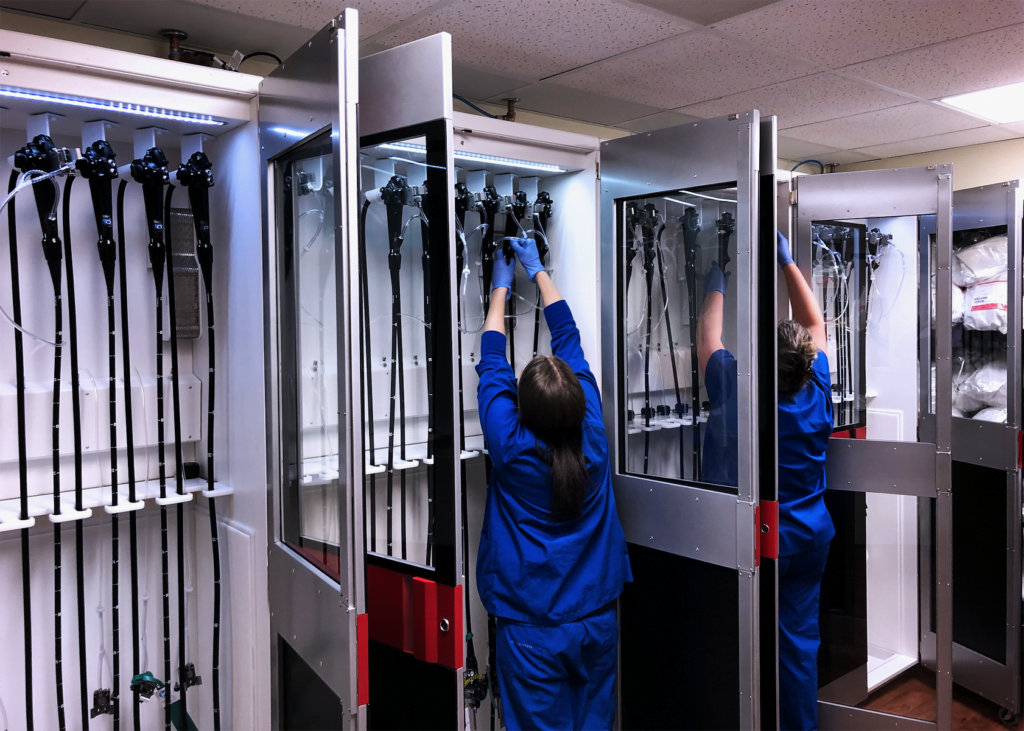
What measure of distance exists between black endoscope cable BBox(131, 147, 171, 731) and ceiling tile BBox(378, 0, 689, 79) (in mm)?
881

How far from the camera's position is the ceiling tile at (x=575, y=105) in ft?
9.78

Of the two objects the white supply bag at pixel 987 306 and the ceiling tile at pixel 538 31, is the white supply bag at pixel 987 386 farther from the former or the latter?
the ceiling tile at pixel 538 31

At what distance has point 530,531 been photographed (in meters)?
1.98

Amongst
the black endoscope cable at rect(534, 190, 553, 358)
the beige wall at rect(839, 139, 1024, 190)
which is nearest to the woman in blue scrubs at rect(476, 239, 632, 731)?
the black endoscope cable at rect(534, 190, 553, 358)

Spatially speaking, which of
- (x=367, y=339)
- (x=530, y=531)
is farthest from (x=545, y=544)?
(x=367, y=339)

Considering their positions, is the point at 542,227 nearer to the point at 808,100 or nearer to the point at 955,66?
the point at 808,100

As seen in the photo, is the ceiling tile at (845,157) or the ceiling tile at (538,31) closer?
the ceiling tile at (538,31)

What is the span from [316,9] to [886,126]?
2.92 metres

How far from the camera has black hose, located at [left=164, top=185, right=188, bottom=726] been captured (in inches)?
75.6

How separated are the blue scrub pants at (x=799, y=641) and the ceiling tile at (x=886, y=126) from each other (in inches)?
83.7

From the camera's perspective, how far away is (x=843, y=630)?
2.92m

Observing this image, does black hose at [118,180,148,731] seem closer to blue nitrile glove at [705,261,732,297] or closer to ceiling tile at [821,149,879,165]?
blue nitrile glove at [705,261,732,297]

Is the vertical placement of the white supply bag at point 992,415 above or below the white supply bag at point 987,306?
below

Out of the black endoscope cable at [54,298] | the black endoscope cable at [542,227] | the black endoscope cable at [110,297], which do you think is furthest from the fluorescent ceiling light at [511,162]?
the black endoscope cable at [54,298]
